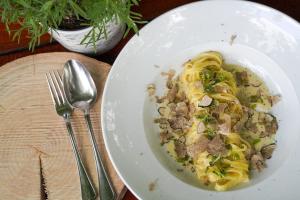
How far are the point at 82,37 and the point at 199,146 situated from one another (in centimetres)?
45

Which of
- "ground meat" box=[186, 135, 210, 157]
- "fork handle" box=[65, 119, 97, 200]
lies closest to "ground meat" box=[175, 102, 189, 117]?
"ground meat" box=[186, 135, 210, 157]

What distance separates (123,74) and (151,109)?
13 cm

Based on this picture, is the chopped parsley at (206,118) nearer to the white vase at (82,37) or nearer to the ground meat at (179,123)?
the ground meat at (179,123)

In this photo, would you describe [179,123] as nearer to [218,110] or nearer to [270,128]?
[218,110]

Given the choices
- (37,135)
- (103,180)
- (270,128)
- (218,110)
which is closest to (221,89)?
(218,110)

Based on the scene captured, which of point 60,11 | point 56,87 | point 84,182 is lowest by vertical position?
point 84,182

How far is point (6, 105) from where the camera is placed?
1.36m

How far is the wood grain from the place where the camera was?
1.23m

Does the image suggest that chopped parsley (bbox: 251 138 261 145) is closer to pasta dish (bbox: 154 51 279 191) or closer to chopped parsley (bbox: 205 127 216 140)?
pasta dish (bbox: 154 51 279 191)

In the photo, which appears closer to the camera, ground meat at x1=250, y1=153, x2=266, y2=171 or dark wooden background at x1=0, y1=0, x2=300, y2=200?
ground meat at x1=250, y1=153, x2=266, y2=171

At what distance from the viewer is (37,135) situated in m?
1.31

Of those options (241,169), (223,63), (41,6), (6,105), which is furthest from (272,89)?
(6,105)

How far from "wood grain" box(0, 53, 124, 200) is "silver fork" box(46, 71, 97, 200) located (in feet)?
0.07

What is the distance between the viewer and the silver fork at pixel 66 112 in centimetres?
119
